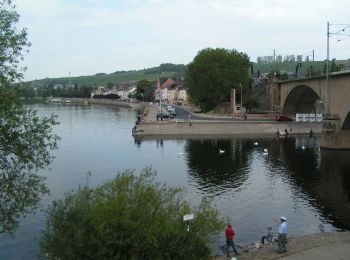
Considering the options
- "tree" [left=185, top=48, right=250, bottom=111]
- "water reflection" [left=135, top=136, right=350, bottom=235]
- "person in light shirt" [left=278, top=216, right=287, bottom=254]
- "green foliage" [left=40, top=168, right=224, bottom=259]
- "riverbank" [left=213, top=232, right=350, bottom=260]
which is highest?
"tree" [left=185, top=48, right=250, bottom=111]

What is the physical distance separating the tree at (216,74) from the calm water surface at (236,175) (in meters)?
40.3

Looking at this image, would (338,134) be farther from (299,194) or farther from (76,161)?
(76,161)

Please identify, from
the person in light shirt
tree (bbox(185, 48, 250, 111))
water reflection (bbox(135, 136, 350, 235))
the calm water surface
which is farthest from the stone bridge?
the person in light shirt

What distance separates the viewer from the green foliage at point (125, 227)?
17984 mm

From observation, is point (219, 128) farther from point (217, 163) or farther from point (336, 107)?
point (217, 163)

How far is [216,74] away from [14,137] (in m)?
108

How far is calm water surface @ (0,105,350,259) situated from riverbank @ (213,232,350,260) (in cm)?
317

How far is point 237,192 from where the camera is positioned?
44781 millimetres

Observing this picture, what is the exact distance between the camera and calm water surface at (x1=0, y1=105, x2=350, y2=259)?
34.9m

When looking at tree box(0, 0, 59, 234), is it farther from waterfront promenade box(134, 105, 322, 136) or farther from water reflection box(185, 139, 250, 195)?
waterfront promenade box(134, 105, 322, 136)

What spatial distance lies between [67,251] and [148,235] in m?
3.14

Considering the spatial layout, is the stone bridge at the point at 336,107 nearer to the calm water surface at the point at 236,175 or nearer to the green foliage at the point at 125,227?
the calm water surface at the point at 236,175

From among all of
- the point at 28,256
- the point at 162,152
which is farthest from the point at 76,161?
the point at 28,256

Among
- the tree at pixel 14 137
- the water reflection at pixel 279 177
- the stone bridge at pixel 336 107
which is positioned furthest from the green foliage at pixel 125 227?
the stone bridge at pixel 336 107
